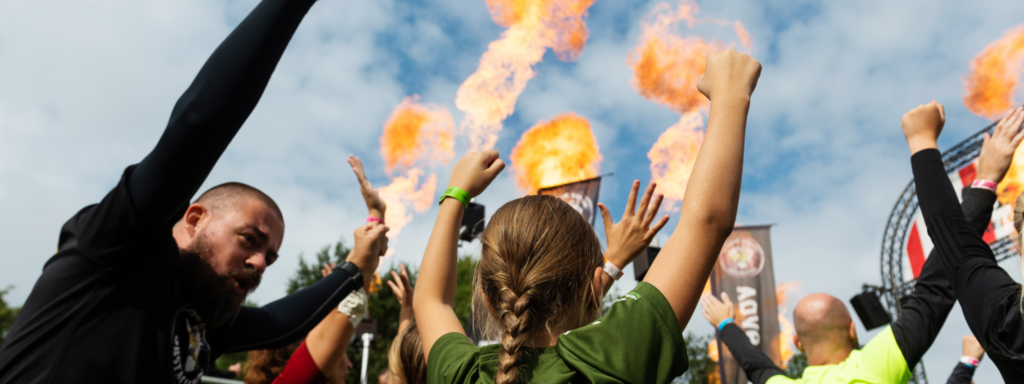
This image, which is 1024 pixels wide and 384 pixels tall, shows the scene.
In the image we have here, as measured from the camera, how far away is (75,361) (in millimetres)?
1702

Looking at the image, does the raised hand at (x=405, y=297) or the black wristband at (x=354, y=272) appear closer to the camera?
the black wristband at (x=354, y=272)

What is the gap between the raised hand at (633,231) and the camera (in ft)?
7.39

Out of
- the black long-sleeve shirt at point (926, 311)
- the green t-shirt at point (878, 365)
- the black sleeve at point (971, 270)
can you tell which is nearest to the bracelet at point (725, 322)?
the green t-shirt at point (878, 365)

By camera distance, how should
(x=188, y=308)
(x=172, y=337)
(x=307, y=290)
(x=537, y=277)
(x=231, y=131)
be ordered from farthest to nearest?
(x=307, y=290)
(x=188, y=308)
(x=172, y=337)
(x=537, y=277)
(x=231, y=131)

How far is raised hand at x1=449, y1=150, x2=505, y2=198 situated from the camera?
7.01ft

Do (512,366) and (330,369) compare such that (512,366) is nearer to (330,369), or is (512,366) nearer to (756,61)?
(756,61)

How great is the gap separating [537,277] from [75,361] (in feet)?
4.94

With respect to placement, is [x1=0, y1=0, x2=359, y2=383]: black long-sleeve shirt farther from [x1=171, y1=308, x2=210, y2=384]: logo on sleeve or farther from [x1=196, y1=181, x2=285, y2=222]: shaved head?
[x1=196, y1=181, x2=285, y2=222]: shaved head

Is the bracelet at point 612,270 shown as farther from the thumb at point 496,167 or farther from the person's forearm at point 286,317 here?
the person's forearm at point 286,317

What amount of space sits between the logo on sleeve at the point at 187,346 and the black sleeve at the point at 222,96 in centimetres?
92

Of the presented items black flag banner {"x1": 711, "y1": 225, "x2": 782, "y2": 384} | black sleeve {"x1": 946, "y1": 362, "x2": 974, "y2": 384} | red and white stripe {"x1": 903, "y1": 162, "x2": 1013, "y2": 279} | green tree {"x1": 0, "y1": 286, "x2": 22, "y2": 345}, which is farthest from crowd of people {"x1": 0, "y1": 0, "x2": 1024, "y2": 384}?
green tree {"x1": 0, "y1": 286, "x2": 22, "y2": 345}

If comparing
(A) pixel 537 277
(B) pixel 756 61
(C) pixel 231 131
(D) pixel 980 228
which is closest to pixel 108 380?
(C) pixel 231 131

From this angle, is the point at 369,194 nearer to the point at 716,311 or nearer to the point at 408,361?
the point at 408,361

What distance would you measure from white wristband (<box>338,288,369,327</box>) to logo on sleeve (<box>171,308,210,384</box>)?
1.24 m
